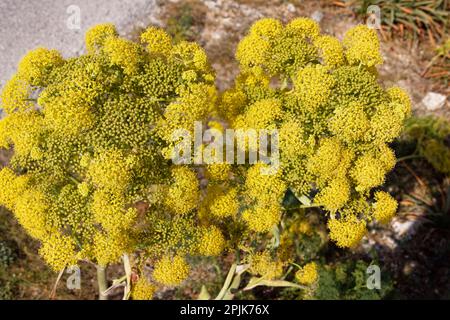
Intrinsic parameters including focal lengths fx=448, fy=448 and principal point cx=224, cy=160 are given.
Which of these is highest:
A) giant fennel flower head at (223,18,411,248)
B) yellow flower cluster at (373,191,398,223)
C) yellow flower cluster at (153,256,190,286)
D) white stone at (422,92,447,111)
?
giant fennel flower head at (223,18,411,248)

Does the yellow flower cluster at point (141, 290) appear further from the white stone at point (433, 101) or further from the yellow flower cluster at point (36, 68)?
the white stone at point (433, 101)

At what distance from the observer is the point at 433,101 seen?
7523mm

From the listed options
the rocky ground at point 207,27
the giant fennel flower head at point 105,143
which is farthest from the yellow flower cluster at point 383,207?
the rocky ground at point 207,27

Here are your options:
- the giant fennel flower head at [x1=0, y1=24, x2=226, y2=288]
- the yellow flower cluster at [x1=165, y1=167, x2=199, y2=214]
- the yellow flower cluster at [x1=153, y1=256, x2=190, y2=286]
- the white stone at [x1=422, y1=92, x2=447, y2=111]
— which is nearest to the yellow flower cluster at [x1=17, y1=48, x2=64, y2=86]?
the giant fennel flower head at [x1=0, y1=24, x2=226, y2=288]

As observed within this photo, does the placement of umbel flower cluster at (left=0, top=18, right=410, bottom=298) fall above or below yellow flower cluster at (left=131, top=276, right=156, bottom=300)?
above

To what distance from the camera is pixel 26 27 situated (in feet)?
24.9

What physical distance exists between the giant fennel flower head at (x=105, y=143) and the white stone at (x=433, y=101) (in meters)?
5.55

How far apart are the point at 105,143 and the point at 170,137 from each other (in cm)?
40

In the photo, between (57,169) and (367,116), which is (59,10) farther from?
(367,116)

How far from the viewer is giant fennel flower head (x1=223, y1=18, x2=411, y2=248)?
3.02 meters

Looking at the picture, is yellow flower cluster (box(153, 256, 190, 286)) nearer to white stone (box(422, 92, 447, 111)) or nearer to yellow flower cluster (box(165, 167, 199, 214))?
yellow flower cluster (box(165, 167, 199, 214))

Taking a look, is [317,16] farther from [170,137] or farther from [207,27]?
[170,137]

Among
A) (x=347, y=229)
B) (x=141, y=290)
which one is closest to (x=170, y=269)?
(x=141, y=290)

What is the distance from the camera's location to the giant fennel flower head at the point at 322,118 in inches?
119
